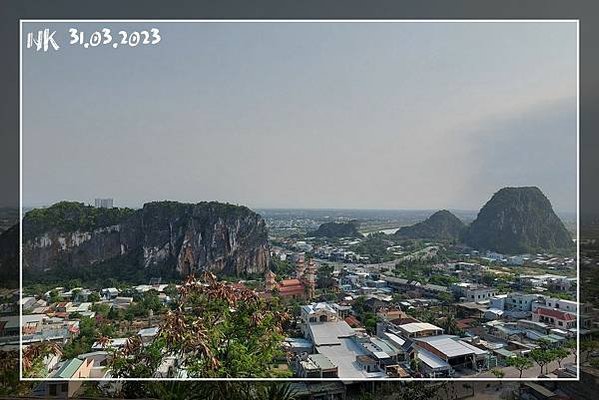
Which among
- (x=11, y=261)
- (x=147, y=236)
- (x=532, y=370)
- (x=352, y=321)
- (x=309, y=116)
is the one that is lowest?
(x=532, y=370)

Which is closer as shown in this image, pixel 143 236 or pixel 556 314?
pixel 556 314

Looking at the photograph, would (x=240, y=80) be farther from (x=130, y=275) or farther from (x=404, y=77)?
(x=130, y=275)

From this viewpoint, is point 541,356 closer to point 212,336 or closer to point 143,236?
point 212,336

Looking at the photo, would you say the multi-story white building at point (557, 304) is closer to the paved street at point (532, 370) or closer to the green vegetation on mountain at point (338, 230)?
the paved street at point (532, 370)

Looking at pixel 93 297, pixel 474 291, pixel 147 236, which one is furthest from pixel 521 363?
pixel 93 297

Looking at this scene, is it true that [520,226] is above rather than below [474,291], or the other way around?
above
